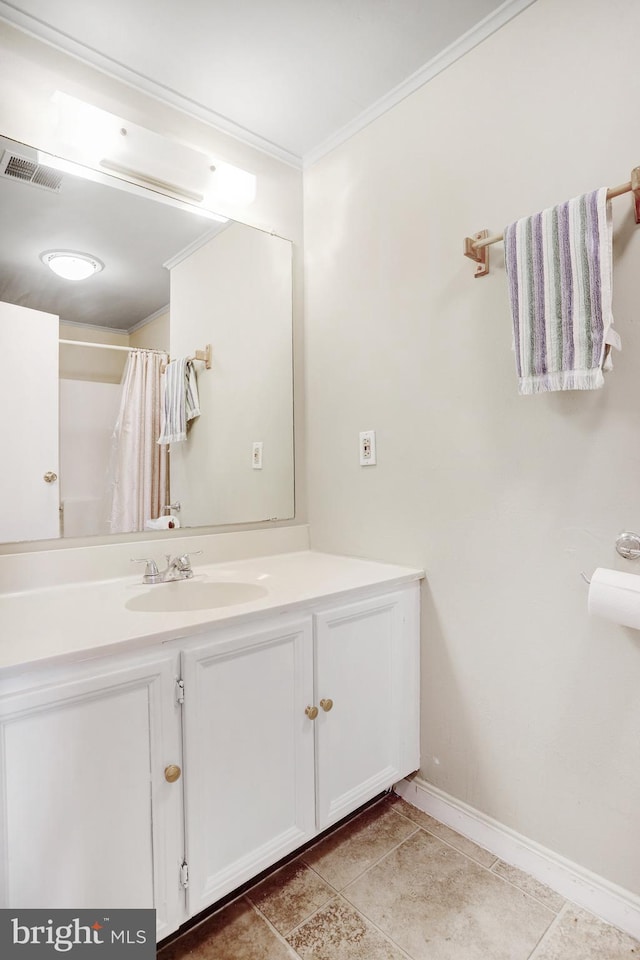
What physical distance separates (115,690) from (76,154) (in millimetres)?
1479

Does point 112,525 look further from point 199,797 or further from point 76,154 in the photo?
point 76,154

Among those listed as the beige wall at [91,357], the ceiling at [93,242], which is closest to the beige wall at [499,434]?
the ceiling at [93,242]

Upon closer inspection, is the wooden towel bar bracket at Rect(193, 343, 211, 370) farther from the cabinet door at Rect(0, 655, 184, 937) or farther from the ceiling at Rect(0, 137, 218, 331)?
the cabinet door at Rect(0, 655, 184, 937)

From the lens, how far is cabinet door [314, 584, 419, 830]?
1.38 meters

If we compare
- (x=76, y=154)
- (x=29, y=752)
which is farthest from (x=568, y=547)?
(x=76, y=154)

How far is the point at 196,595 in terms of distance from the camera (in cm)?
155

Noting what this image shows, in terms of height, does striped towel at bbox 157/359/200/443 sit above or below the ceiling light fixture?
below

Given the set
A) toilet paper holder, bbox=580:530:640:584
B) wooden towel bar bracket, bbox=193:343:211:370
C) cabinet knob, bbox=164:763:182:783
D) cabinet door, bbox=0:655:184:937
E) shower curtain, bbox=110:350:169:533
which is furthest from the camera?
wooden towel bar bracket, bbox=193:343:211:370

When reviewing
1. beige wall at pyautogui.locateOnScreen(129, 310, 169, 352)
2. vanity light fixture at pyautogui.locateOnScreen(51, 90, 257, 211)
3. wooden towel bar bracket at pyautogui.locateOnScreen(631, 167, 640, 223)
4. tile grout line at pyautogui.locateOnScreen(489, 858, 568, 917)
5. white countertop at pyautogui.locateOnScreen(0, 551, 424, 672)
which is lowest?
tile grout line at pyautogui.locateOnScreen(489, 858, 568, 917)

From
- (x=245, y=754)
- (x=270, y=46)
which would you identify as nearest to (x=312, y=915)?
(x=245, y=754)

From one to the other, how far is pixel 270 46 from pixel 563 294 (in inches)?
45.1

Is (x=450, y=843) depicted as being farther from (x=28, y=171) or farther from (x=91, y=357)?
(x=28, y=171)

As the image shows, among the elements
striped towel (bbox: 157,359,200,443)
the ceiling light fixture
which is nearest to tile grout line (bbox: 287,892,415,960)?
striped towel (bbox: 157,359,200,443)

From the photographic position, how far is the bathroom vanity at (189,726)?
0.93m
